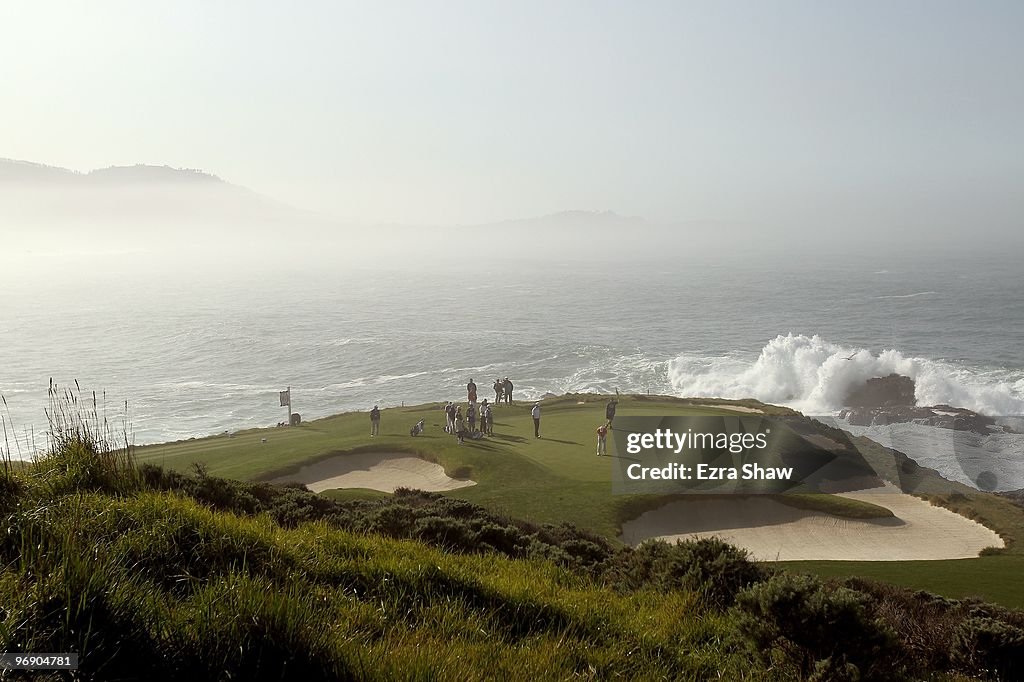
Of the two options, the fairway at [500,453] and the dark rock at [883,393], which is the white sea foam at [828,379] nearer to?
the dark rock at [883,393]

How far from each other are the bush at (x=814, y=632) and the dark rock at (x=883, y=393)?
50477 mm

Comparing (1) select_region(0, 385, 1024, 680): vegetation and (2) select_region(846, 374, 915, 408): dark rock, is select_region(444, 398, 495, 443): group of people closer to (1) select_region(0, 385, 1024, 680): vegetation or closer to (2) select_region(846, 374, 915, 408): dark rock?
(1) select_region(0, 385, 1024, 680): vegetation

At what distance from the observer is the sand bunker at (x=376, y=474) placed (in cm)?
2234

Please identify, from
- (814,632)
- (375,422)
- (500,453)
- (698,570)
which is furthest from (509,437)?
(814,632)

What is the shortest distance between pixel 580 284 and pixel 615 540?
158 meters

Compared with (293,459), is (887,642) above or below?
above

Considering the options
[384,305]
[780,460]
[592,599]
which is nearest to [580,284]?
[384,305]

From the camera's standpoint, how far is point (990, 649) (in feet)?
24.4

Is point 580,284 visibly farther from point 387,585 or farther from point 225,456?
point 387,585

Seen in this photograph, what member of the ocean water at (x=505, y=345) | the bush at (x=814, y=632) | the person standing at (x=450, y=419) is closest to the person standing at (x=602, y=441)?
the person standing at (x=450, y=419)

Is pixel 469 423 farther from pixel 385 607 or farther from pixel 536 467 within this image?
pixel 385 607

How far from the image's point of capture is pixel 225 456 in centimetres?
2455

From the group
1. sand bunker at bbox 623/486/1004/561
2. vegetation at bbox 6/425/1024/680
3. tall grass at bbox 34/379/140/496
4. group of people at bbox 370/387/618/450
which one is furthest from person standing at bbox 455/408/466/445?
tall grass at bbox 34/379/140/496

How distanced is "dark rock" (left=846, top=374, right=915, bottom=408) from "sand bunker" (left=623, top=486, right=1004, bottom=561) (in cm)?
3343
